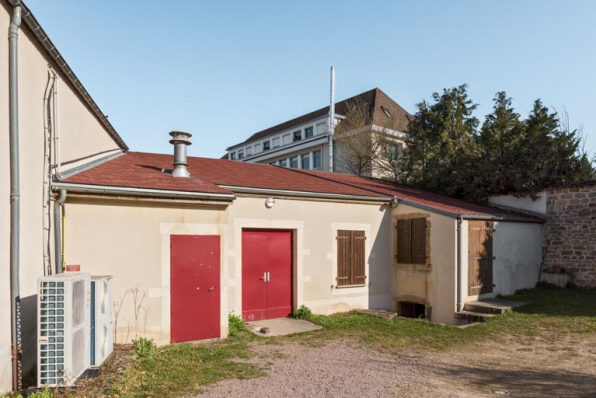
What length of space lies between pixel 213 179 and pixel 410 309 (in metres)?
6.57

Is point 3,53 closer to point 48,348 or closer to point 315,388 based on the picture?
point 48,348

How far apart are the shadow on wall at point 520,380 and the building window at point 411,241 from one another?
451 centimetres

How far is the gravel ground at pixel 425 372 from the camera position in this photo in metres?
5.30

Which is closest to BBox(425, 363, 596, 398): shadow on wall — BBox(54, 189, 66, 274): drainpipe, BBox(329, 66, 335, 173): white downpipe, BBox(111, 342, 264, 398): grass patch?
BBox(111, 342, 264, 398): grass patch

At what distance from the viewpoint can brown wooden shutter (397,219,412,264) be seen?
36.6 feet

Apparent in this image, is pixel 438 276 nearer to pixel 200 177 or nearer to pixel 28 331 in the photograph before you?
pixel 200 177

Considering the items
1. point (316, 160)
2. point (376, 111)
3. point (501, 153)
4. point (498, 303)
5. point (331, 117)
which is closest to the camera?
point (498, 303)

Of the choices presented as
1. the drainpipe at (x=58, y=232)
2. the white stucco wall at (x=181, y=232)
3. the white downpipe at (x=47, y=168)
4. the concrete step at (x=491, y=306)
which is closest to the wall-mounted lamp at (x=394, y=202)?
the white stucco wall at (x=181, y=232)

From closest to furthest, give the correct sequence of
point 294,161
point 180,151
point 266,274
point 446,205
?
point 180,151
point 266,274
point 446,205
point 294,161

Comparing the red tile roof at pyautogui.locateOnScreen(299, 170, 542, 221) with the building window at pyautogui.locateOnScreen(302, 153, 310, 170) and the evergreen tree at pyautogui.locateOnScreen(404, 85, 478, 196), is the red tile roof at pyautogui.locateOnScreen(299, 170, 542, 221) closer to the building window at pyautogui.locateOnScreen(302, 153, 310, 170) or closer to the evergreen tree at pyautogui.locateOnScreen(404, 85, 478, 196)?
the evergreen tree at pyautogui.locateOnScreen(404, 85, 478, 196)

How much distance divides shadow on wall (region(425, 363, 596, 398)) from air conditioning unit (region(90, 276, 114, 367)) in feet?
15.8

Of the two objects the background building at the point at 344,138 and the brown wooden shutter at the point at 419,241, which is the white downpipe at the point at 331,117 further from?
the brown wooden shutter at the point at 419,241

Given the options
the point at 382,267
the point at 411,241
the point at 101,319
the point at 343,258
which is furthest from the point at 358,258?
the point at 101,319

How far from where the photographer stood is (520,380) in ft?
19.0
